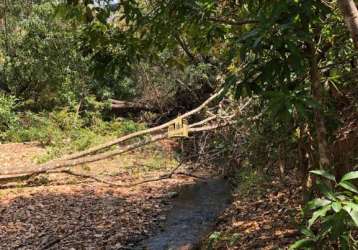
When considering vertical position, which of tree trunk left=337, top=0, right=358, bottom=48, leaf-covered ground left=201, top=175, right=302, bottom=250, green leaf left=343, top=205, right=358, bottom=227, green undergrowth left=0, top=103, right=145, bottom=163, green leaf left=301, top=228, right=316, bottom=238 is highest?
tree trunk left=337, top=0, right=358, bottom=48

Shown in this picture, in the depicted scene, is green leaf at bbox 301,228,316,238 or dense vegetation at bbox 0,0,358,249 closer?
dense vegetation at bbox 0,0,358,249

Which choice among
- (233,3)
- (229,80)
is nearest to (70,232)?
(233,3)

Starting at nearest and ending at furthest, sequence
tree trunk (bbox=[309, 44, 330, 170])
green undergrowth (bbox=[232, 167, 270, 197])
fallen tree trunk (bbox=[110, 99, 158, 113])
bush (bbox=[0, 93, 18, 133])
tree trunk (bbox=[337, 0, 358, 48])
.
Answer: tree trunk (bbox=[337, 0, 358, 48]), tree trunk (bbox=[309, 44, 330, 170]), green undergrowth (bbox=[232, 167, 270, 197]), bush (bbox=[0, 93, 18, 133]), fallen tree trunk (bbox=[110, 99, 158, 113])

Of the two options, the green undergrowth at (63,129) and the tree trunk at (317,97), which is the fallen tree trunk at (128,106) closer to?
the green undergrowth at (63,129)

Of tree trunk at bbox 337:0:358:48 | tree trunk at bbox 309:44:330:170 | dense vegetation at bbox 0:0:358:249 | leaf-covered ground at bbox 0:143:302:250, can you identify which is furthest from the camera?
leaf-covered ground at bbox 0:143:302:250

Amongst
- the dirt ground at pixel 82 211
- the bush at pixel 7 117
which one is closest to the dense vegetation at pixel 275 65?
the dirt ground at pixel 82 211

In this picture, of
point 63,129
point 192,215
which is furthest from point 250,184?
point 63,129

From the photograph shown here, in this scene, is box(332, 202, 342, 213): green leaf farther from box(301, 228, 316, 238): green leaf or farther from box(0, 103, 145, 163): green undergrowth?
box(0, 103, 145, 163): green undergrowth

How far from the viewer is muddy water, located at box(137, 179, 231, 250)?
271 inches

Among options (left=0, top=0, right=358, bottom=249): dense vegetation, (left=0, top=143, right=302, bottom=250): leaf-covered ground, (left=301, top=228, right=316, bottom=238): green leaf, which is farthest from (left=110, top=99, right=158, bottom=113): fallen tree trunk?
(left=301, top=228, right=316, bottom=238): green leaf

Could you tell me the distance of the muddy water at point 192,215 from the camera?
6.88m

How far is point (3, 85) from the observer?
1848 centimetres

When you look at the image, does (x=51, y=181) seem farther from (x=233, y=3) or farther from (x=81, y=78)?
(x=233, y=3)

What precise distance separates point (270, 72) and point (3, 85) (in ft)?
57.7
